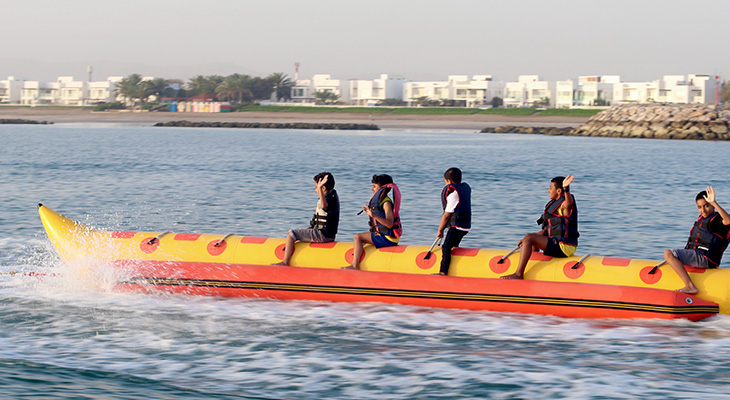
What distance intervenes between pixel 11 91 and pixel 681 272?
6741 inches

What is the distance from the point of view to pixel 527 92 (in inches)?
5536

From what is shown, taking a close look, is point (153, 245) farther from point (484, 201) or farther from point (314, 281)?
point (484, 201)

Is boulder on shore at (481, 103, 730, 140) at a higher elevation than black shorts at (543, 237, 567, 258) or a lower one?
higher

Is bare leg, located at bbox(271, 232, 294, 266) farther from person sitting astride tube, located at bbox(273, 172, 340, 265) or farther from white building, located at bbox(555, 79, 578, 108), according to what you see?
white building, located at bbox(555, 79, 578, 108)

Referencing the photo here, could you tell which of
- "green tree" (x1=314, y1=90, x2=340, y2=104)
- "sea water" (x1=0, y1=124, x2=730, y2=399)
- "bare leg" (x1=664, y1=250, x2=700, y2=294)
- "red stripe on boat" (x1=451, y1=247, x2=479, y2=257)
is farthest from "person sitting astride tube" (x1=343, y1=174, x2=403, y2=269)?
"green tree" (x1=314, y1=90, x2=340, y2=104)

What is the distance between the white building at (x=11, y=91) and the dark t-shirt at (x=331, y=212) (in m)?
167

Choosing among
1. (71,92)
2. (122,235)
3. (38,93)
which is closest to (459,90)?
(71,92)

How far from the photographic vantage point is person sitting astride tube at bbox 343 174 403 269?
1012 centimetres

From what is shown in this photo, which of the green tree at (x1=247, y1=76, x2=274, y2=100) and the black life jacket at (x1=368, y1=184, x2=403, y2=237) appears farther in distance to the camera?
the green tree at (x1=247, y1=76, x2=274, y2=100)

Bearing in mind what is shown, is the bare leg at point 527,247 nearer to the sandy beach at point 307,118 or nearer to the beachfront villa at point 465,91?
the sandy beach at point 307,118

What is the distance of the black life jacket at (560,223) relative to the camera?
971 cm

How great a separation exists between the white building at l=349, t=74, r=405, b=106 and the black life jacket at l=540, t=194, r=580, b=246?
448 feet

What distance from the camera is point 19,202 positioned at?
2216 centimetres

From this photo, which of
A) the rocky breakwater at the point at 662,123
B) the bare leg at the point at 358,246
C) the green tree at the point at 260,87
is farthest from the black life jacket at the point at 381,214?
the green tree at the point at 260,87
